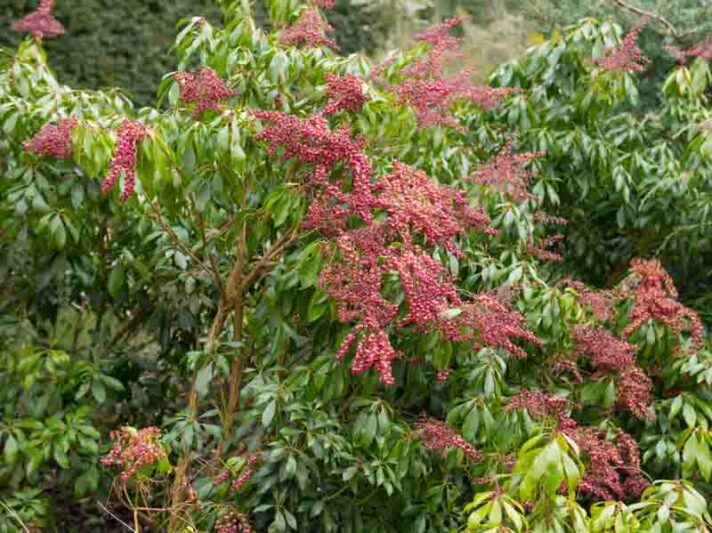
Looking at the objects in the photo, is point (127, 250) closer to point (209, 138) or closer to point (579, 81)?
point (209, 138)

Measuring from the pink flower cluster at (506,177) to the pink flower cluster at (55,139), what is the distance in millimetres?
1517

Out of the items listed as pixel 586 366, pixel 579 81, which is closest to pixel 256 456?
pixel 586 366

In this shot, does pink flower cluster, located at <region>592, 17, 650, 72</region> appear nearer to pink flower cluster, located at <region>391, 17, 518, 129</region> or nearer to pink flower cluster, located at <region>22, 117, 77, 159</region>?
pink flower cluster, located at <region>391, 17, 518, 129</region>

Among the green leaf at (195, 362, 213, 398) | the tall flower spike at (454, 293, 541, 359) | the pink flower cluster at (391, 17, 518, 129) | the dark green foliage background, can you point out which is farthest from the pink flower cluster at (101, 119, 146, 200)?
the dark green foliage background

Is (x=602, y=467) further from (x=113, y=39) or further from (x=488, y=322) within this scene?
(x=113, y=39)

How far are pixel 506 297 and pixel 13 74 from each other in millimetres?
2075

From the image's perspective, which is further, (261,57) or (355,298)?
(261,57)

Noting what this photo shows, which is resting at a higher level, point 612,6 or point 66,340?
point 612,6

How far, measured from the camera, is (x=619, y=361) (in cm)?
362

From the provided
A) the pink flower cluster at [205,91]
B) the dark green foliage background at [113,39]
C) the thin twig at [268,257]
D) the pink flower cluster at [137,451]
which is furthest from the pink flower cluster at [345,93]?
the dark green foliage background at [113,39]

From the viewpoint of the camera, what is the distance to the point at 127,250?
13.5 ft

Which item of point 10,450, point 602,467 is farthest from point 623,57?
point 10,450

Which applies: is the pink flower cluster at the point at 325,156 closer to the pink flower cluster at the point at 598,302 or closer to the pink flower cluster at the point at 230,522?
the pink flower cluster at the point at 230,522

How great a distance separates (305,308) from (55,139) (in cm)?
102
